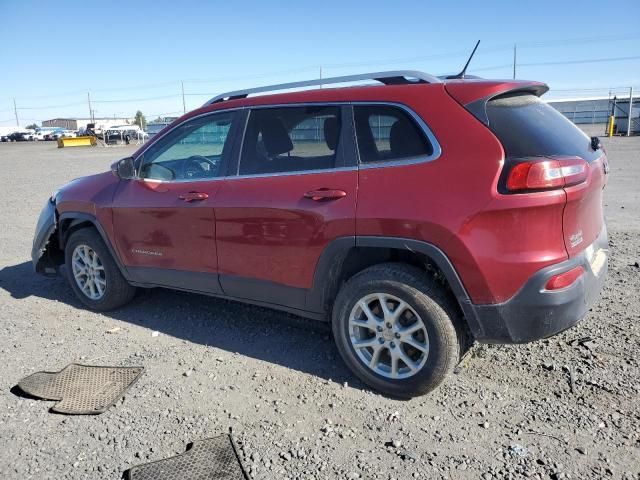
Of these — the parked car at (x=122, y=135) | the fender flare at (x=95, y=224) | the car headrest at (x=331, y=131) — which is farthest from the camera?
the parked car at (x=122, y=135)

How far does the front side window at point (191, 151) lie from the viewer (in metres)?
4.12

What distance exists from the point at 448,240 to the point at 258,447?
155 centimetres

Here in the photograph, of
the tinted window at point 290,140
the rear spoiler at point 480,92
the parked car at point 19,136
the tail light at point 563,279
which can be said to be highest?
the rear spoiler at point 480,92

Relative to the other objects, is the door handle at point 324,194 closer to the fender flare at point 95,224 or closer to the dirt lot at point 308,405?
the dirt lot at point 308,405

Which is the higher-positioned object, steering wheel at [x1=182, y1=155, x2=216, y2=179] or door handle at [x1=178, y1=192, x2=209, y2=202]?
steering wheel at [x1=182, y1=155, x2=216, y2=179]

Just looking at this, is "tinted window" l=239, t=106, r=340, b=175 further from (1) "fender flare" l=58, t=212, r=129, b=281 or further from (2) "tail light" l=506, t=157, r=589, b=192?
(1) "fender flare" l=58, t=212, r=129, b=281

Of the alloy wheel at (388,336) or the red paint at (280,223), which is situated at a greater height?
the red paint at (280,223)

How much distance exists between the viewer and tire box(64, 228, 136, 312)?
15.9ft

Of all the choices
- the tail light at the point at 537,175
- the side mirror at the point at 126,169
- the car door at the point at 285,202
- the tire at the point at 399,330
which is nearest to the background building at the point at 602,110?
the car door at the point at 285,202

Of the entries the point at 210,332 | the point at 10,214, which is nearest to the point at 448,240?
the point at 210,332

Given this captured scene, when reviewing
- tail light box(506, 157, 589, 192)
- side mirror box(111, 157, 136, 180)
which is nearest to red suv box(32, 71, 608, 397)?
tail light box(506, 157, 589, 192)

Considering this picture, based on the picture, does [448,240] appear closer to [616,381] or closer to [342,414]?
[342,414]

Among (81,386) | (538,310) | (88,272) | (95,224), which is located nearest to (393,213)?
(538,310)

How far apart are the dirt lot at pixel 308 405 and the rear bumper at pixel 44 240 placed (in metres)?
0.68
